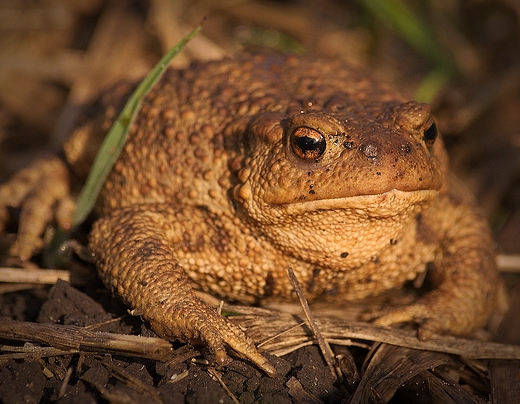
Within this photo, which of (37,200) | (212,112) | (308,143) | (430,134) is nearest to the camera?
(308,143)

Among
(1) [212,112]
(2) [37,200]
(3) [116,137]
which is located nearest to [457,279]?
(1) [212,112]

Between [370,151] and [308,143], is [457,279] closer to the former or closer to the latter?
[370,151]

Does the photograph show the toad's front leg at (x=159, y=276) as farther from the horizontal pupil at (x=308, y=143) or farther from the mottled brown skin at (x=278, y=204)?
the horizontal pupil at (x=308, y=143)

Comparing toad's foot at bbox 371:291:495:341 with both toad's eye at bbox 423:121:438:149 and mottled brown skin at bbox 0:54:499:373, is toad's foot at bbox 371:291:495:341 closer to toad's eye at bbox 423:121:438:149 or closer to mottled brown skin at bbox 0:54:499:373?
mottled brown skin at bbox 0:54:499:373

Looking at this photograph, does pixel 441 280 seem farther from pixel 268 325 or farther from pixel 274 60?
pixel 274 60

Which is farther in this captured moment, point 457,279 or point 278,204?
point 457,279

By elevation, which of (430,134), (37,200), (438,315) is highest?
(430,134)
